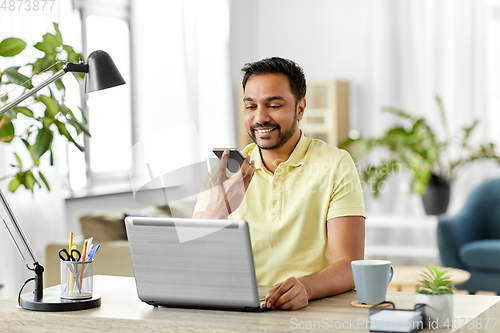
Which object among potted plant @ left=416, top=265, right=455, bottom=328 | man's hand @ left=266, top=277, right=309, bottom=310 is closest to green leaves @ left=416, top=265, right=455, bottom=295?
potted plant @ left=416, top=265, right=455, bottom=328

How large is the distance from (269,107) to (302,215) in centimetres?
31

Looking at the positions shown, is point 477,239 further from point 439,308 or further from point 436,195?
point 439,308

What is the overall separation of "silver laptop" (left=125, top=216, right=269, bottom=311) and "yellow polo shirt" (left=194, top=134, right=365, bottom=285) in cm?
38

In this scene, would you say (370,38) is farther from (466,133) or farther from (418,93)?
(466,133)

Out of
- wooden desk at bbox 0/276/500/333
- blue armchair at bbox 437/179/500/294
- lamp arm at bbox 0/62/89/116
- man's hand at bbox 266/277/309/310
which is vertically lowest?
blue armchair at bbox 437/179/500/294

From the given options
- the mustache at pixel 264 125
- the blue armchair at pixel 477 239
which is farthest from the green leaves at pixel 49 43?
the blue armchair at pixel 477 239

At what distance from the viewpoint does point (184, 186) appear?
4.47ft

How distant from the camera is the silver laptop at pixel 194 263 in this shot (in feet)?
3.98

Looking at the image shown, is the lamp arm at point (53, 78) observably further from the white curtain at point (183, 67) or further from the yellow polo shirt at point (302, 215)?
the white curtain at point (183, 67)

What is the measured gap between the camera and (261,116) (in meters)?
1.71

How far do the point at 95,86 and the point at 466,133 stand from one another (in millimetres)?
4041

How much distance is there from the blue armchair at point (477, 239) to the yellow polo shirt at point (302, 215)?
257 centimetres

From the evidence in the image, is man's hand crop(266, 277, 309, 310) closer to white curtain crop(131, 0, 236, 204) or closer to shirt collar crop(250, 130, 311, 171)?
shirt collar crop(250, 130, 311, 171)

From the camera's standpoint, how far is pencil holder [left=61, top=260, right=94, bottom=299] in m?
1.39
